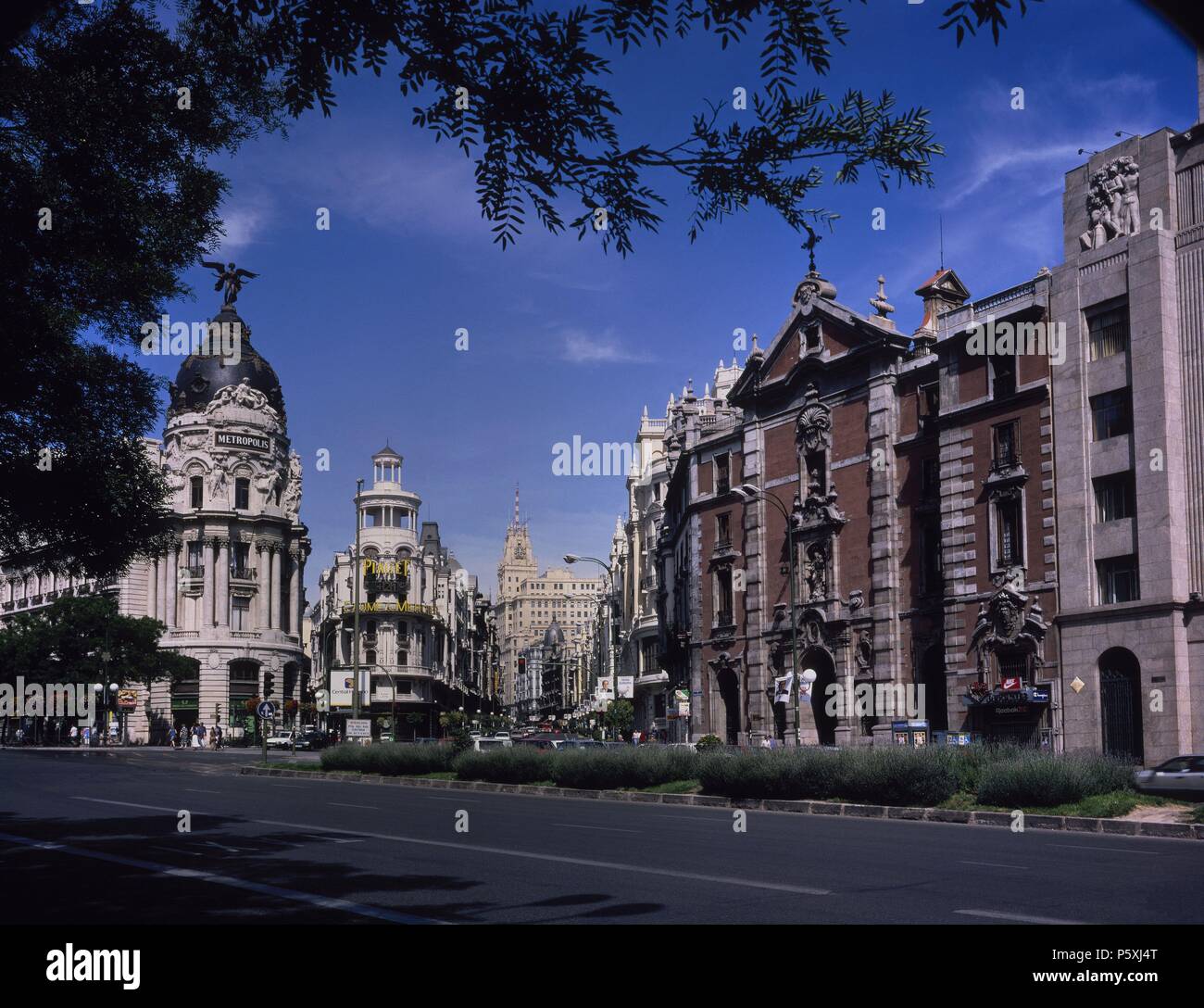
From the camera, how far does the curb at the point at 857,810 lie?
23.0 meters

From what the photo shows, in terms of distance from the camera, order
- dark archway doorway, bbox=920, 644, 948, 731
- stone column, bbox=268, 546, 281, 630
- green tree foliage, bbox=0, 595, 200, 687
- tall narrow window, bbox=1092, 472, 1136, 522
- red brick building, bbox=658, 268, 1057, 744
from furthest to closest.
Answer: stone column, bbox=268, 546, 281, 630
green tree foliage, bbox=0, 595, 200, 687
dark archway doorway, bbox=920, 644, 948, 731
red brick building, bbox=658, 268, 1057, 744
tall narrow window, bbox=1092, 472, 1136, 522

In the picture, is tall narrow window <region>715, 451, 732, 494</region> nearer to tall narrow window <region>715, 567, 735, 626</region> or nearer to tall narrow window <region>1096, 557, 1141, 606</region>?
tall narrow window <region>715, 567, 735, 626</region>

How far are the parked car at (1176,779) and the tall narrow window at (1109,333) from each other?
15.7m

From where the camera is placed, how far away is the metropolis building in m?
96.7

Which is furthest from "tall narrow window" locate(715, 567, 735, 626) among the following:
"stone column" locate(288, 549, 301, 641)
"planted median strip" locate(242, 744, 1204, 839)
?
"stone column" locate(288, 549, 301, 641)

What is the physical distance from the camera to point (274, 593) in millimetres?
102250

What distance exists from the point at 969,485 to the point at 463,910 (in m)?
36.9

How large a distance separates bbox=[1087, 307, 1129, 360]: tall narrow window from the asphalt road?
806 inches

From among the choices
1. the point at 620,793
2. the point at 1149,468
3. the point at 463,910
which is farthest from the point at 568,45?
the point at 1149,468

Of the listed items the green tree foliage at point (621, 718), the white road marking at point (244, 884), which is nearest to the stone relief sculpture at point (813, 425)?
the white road marking at point (244, 884)

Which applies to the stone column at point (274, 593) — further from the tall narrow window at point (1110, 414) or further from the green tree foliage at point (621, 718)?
the tall narrow window at point (1110, 414)

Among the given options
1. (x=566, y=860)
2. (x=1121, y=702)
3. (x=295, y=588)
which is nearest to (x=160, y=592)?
(x=295, y=588)

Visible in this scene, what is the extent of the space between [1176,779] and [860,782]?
650cm
